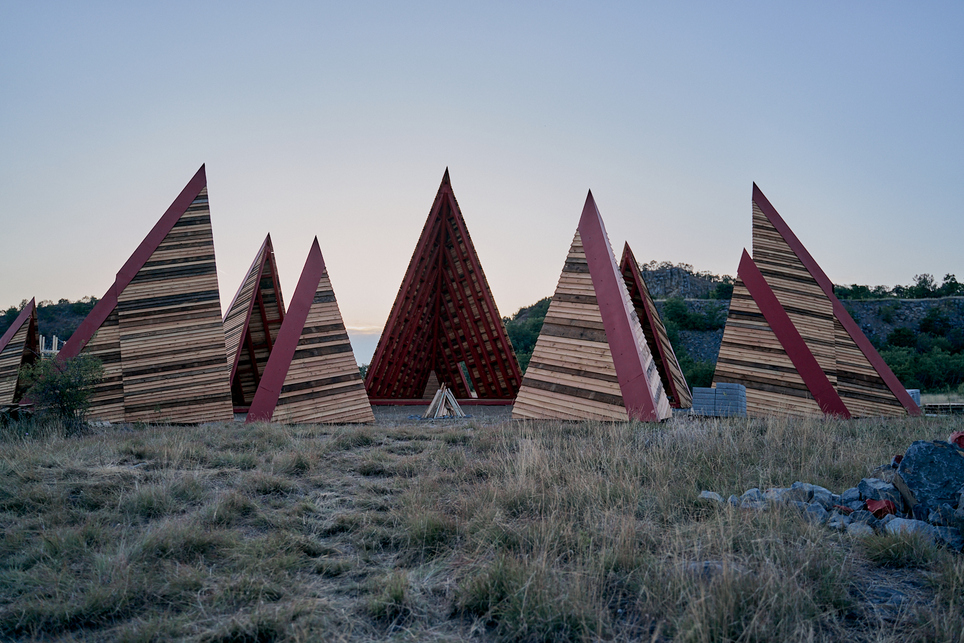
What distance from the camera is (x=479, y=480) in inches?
250

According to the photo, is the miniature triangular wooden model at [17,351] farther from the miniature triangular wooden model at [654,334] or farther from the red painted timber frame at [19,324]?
the miniature triangular wooden model at [654,334]

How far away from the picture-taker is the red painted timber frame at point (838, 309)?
1259 cm

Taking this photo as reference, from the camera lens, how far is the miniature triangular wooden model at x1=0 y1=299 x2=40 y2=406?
15.0 meters

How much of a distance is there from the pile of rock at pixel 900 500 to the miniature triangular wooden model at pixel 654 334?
10049mm

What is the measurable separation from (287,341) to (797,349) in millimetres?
10657

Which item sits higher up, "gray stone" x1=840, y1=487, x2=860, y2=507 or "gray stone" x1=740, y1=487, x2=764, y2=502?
"gray stone" x1=740, y1=487, x2=764, y2=502

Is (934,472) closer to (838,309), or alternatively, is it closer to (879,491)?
(879,491)

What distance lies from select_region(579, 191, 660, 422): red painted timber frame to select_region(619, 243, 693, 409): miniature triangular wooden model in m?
3.91

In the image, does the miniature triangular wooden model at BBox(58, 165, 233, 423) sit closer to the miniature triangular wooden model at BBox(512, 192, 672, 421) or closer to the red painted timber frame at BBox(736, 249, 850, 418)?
the miniature triangular wooden model at BBox(512, 192, 672, 421)

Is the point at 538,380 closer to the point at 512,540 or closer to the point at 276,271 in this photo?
the point at 512,540

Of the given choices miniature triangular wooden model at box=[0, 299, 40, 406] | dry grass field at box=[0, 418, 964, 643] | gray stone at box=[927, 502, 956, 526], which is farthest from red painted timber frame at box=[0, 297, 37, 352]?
gray stone at box=[927, 502, 956, 526]

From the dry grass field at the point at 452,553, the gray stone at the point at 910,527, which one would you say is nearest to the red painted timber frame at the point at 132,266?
the dry grass field at the point at 452,553

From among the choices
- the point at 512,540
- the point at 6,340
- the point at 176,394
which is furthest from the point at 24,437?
the point at 6,340

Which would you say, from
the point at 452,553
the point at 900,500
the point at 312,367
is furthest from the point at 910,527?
the point at 312,367
